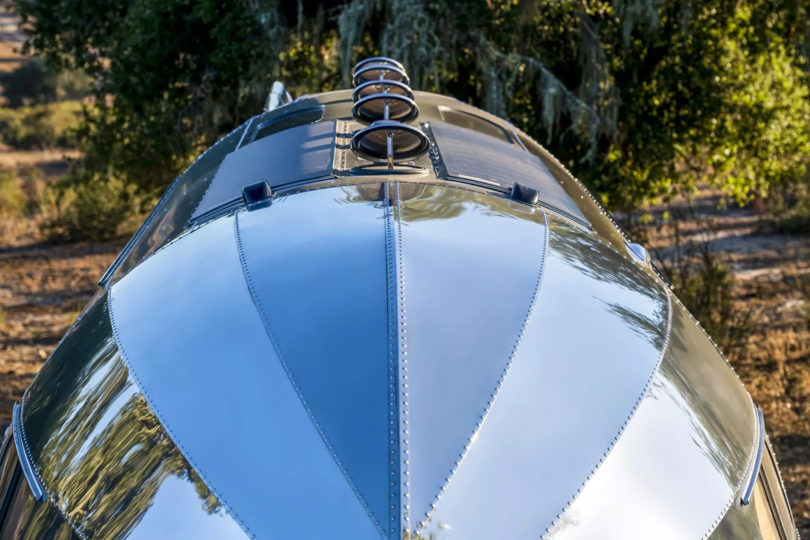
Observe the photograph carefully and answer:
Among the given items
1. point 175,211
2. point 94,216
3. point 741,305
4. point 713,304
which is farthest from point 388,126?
point 94,216

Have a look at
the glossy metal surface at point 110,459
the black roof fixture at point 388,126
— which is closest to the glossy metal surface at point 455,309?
the black roof fixture at point 388,126

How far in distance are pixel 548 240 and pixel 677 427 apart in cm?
84

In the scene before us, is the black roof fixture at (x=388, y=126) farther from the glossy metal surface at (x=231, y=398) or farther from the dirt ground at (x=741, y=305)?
the dirt ground at (x=741, y=305)

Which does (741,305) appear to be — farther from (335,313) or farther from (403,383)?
(403,383)

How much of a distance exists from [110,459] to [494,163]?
2.12 m

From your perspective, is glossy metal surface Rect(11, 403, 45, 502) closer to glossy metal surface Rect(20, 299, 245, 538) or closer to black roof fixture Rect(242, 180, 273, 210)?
glossy metal surface Rect(20, 299, 245, 538)


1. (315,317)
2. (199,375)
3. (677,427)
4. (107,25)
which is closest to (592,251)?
(677,427)

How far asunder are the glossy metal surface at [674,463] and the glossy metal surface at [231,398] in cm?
59

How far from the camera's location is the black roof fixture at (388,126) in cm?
335

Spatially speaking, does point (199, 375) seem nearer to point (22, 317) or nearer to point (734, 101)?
point (734, 101)

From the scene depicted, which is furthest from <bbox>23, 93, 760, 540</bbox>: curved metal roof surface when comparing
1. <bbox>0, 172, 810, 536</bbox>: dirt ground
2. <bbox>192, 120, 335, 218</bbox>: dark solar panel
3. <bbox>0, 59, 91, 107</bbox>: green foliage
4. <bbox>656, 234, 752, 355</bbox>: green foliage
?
<bbox>0, 59, 91, 107</bbox>: green foliage

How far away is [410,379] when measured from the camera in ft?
7.15

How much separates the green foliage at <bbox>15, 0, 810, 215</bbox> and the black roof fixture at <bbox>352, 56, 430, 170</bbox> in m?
3.90

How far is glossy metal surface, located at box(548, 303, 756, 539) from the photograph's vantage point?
2.05 metres
